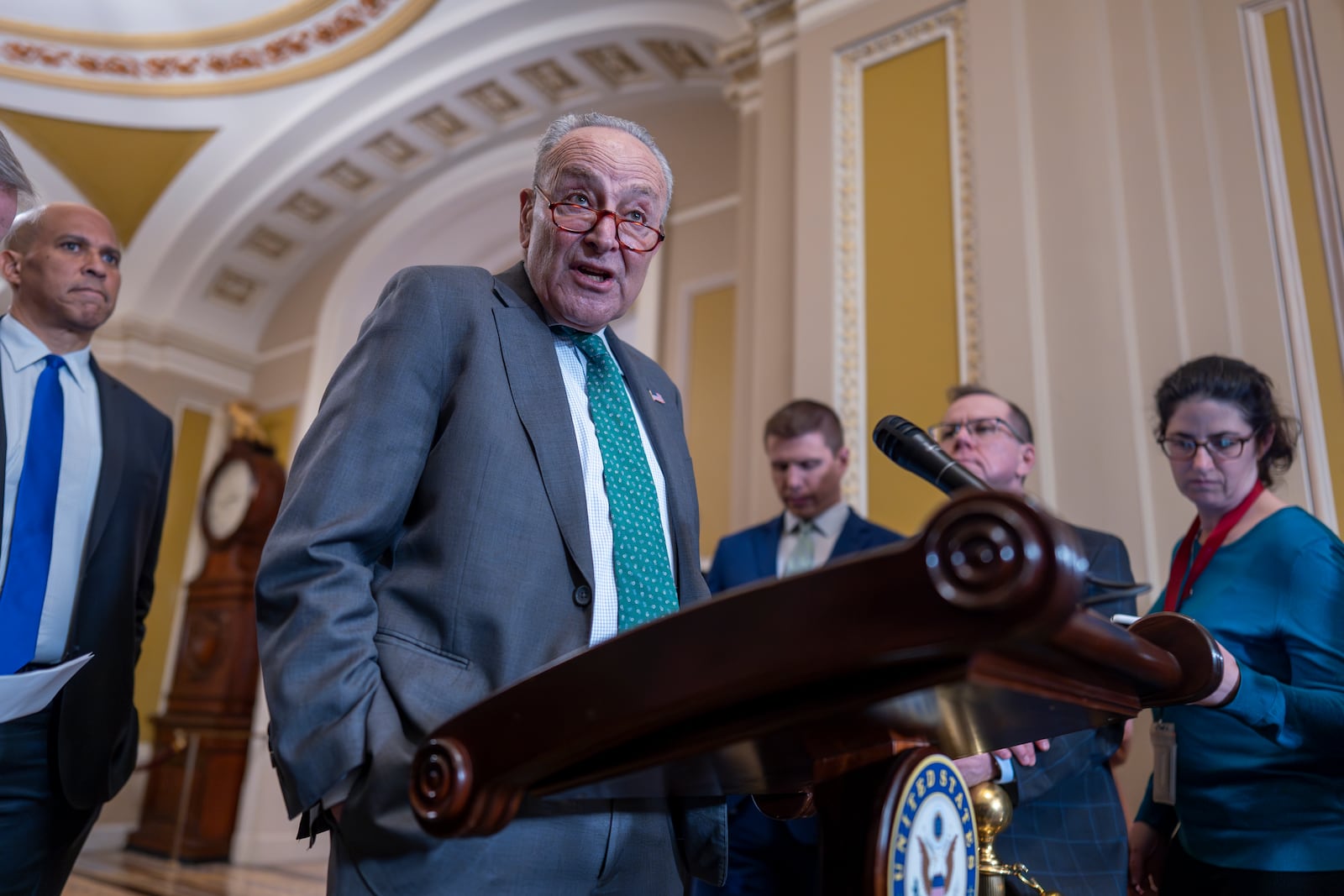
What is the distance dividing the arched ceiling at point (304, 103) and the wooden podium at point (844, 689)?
4474 millimetres

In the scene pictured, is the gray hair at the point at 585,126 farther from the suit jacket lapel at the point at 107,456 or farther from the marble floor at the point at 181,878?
the marble floor at the point at 181,878

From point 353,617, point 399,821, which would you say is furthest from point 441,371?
point 399,821

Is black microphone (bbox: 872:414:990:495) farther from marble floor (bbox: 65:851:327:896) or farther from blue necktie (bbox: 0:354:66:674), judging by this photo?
marble floor (bbox: 65:851:327:896)

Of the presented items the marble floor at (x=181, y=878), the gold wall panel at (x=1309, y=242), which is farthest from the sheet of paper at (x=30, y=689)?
the marble floor at (x=181, y=878)

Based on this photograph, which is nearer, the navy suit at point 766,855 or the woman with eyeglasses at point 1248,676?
the woman with eyeglasses at point 1248,676

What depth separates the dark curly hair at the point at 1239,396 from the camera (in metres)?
1.73

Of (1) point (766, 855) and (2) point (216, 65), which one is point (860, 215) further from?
(2) point (216, 65)

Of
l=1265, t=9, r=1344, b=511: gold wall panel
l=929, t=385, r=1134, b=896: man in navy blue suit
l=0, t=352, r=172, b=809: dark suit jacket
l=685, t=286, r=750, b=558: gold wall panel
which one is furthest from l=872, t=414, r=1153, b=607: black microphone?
l=685, t=286, r=750, b=558: gold wall panel

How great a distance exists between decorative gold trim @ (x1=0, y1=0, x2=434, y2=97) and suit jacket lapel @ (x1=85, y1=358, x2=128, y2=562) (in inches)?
170

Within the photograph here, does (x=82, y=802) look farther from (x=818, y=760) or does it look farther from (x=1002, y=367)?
(x=1002, y=367)

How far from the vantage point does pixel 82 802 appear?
1.64m

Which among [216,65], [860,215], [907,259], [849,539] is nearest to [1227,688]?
[849,539]

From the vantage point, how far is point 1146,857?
5.81 feet

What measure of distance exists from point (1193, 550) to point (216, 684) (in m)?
5.70
